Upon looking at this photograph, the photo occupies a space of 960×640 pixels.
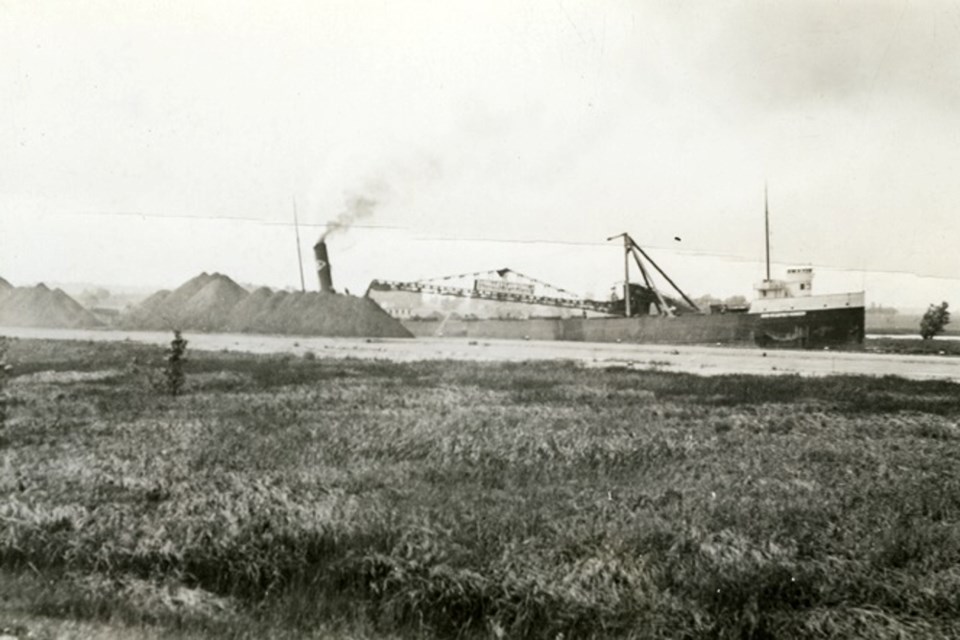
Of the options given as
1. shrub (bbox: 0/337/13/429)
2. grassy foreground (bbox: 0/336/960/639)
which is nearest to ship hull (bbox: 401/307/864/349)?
grassy foreground (bbox: 0/336/960/639)

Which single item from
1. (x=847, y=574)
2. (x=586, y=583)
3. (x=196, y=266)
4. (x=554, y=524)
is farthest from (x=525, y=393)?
(x=196, y=266)

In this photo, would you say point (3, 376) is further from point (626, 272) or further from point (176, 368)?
point (626, 272)

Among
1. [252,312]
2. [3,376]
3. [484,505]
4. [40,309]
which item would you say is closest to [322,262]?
[252,312]

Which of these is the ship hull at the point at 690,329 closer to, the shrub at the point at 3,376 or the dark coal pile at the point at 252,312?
the dark coal pile at the point at 252,312

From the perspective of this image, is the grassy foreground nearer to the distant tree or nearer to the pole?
the distant tree

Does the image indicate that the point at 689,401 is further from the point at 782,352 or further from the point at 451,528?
the point at 451,528

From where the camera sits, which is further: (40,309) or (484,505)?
(40,309)
